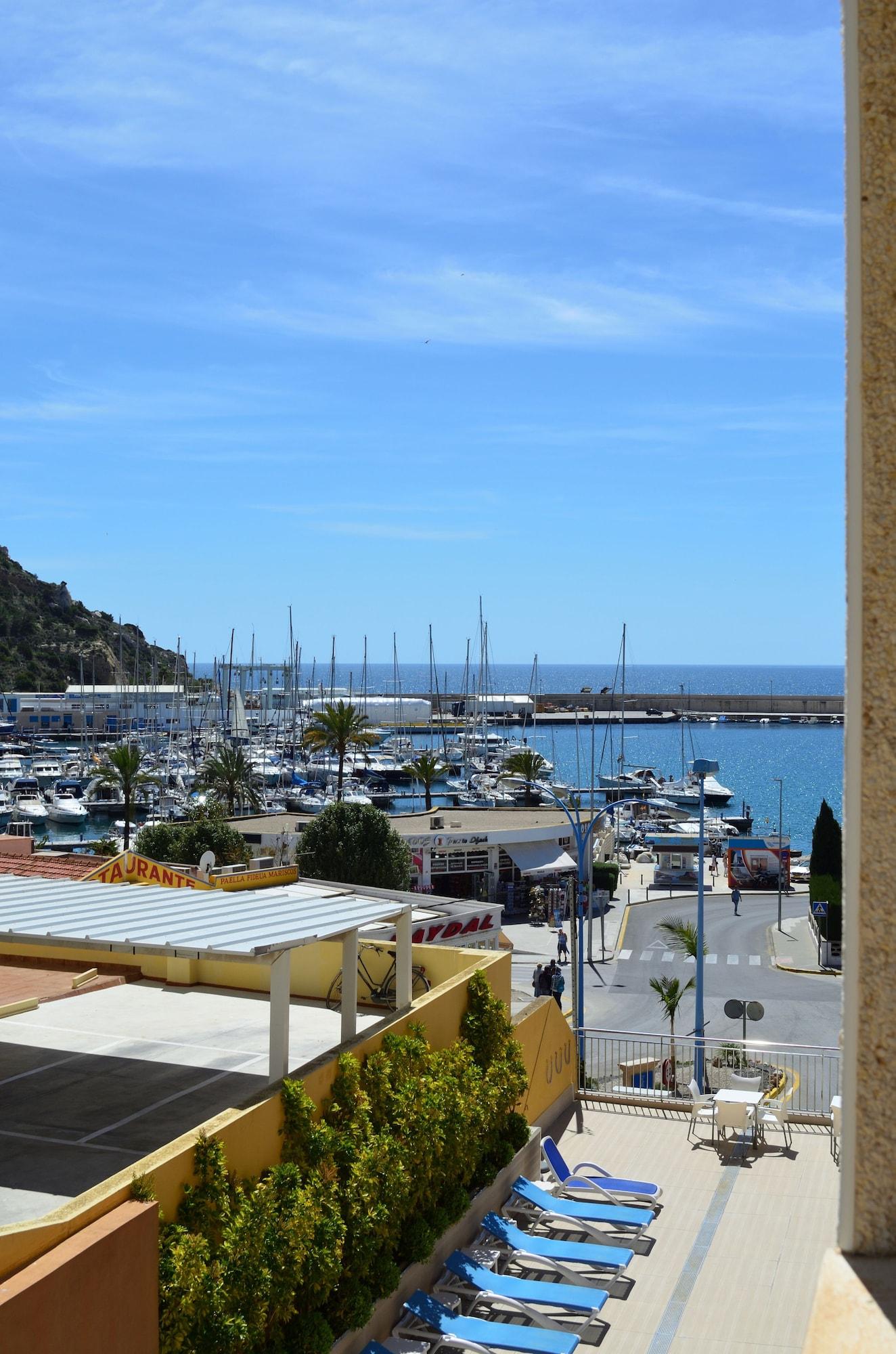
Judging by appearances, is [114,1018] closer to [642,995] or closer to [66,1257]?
[66,1257]

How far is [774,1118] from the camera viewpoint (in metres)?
18.7

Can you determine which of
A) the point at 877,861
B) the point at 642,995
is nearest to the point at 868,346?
the point at 877,861

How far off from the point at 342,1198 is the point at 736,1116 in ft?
28.1

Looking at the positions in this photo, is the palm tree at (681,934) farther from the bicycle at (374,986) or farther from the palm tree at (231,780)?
the palm tree at (231,780)

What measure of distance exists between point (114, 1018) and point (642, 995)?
78.7 ft

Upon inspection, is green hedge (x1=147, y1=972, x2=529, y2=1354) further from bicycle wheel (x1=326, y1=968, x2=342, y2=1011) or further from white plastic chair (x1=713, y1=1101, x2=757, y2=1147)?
white plastic chair (x1=713, y1=1101, x2=757, y2=1147)

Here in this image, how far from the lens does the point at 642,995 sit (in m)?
36.2

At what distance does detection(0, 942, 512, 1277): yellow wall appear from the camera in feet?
26.2

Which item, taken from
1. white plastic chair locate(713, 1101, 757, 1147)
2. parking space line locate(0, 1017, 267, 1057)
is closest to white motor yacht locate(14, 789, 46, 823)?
white plastic chair locate(713, 1101, 757, 1147)

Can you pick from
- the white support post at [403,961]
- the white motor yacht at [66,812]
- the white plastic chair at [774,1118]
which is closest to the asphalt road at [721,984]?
the white plastic chair at [774,1118]

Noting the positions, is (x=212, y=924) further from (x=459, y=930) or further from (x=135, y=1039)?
(x=459, y=930)

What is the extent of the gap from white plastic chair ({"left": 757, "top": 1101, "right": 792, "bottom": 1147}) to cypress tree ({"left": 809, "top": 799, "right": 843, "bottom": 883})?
89.8ft

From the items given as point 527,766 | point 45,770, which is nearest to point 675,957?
point 527,766

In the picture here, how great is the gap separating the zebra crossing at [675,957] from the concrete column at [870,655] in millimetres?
38428
